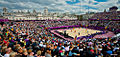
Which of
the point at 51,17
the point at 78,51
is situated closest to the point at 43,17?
the point at 51,17

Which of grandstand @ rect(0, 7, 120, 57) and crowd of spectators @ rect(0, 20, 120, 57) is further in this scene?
grandstand @ rect(0, 7, 120, 57)

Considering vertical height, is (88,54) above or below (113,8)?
below

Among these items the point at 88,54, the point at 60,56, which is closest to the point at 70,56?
the point at 60,56

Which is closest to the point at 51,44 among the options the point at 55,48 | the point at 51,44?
the point at 51,44

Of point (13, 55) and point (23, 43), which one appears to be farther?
point (23, 43)

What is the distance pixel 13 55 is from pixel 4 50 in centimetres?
140

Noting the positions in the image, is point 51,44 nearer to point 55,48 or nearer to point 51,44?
point 51,44

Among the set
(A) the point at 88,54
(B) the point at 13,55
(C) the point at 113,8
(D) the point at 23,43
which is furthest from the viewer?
(C) the point at 113,8

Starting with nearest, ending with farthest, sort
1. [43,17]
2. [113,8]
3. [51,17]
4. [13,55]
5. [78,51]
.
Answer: [13,55] < [78,51] < [43,17] < [51,17] < [113,8]

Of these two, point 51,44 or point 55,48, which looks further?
point 51,44

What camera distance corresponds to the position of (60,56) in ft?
16.7

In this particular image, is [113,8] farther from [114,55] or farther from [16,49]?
[16,49]

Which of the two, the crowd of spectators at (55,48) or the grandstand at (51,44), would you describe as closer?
the crowd of spectators at (55,48)

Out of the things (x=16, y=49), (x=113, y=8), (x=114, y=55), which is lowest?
(x=114, y=55)
